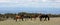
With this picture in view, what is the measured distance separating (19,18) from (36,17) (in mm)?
4287

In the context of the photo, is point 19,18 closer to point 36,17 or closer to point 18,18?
point 18,18

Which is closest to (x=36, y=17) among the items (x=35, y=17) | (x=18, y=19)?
(x=35, y=17)

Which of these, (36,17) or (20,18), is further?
(36,17)

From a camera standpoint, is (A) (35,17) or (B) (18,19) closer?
(B) (18,19)

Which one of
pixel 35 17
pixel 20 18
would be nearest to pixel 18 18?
pixel 20 18

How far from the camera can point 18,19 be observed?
82.4 ft

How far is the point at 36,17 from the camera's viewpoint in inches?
1089

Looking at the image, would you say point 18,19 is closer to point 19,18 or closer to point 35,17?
point 19,18

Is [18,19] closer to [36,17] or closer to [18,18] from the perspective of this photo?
[18,18]

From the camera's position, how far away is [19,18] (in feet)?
79.2

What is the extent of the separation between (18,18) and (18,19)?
24.9 inches

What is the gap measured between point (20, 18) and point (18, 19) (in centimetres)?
64

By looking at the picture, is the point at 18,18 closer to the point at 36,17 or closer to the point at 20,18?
the point at 20,18

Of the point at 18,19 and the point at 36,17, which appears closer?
the point at 18,19
